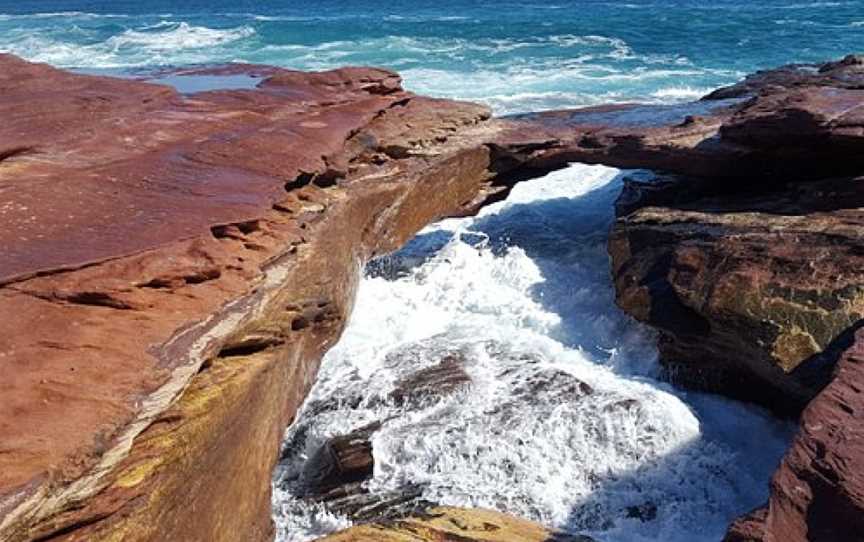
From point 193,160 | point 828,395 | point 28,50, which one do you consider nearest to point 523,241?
point 193,160

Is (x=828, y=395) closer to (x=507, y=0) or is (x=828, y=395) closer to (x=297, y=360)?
(x=297, y=360)

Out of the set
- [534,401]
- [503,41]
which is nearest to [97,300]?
[534,401]

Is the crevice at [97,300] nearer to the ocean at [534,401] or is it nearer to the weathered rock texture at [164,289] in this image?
the weathered rock texture at [164,289]

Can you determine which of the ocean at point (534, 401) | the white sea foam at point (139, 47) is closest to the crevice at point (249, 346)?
the ocean at point (534, 401)

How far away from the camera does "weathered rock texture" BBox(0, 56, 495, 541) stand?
2.95 meters

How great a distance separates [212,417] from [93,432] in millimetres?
638

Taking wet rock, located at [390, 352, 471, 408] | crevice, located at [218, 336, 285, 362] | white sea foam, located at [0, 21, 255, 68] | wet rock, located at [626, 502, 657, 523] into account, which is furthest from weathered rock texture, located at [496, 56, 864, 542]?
white sea foam, located at [0, 21, 255, 68]

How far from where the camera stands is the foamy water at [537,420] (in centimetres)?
568

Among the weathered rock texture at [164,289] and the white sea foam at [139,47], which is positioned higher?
the weathered rock texture at [164,289]

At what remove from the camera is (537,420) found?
6.41 m

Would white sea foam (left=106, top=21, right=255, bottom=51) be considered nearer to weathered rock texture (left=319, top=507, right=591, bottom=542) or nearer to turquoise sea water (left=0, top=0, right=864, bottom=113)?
turquoise sea water (left=0, top=0, right=864, bottom=113)

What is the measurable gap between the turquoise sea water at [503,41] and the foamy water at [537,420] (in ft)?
31.8

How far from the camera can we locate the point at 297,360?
4.64m

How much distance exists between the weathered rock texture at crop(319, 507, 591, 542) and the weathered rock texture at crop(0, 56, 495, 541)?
637 millimetres
